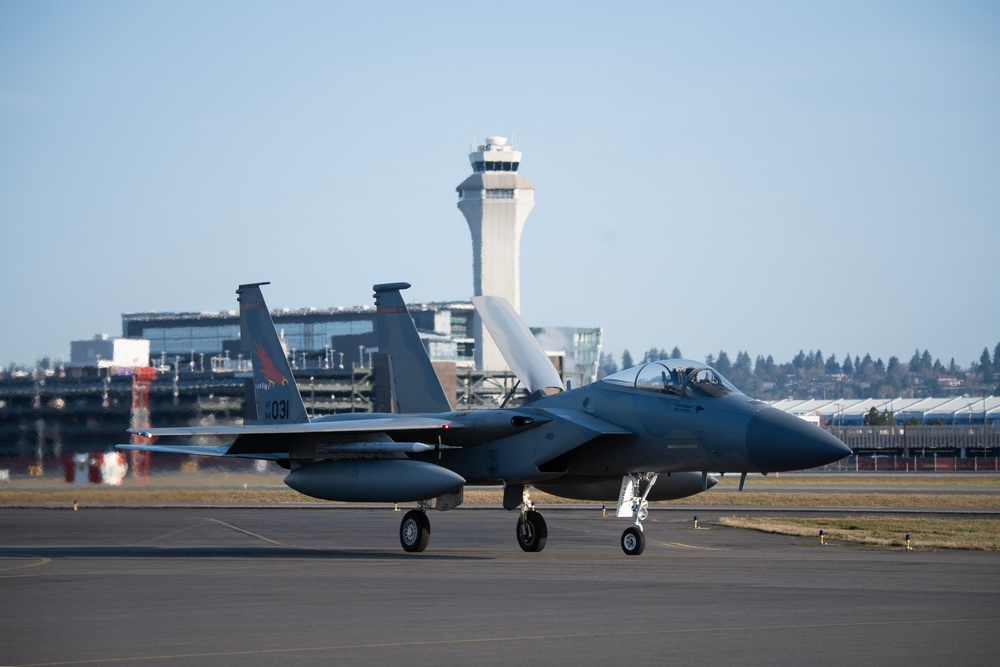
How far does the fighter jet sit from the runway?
109 cm

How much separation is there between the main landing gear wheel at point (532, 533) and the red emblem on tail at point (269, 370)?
5623mm

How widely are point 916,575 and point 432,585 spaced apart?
254 inches

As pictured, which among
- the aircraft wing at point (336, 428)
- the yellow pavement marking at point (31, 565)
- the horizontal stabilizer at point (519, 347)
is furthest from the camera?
the horizontal stabilizer at point (519, 347)

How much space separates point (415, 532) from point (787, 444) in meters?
6.75

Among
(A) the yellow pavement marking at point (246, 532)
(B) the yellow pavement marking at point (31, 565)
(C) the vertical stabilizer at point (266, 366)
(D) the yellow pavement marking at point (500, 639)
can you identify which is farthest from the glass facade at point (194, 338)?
(D) the yellow pavement marking at point (500, 639)

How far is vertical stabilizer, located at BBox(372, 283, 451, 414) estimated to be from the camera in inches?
961

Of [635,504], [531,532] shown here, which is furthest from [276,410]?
[635,504]

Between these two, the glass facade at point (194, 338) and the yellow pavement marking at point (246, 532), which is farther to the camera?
the glass facade at point (194, 338)

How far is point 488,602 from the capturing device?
13594mm

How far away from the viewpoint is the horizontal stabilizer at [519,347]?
76.2 ft

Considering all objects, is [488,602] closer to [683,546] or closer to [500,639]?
[500,639]

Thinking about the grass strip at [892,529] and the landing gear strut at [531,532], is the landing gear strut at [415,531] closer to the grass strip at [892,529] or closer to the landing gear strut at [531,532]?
the landing gear strut at [531,532]

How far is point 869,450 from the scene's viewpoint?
106 m

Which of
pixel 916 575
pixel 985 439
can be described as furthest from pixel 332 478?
pixel 985 439
